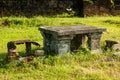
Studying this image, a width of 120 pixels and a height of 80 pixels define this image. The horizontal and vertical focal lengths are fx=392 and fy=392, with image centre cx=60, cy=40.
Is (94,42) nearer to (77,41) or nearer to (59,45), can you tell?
(77,41)

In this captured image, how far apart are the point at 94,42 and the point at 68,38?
0.73 meters

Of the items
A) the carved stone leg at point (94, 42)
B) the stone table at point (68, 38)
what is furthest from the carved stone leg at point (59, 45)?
the carved stone leg at point (94, 42)

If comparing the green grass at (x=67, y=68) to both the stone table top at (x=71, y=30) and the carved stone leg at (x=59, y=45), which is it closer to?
the carved stone leg at (x=59, y=45)

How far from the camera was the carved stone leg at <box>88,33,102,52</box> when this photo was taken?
8602 mm

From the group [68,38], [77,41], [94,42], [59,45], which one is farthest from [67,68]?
[77,41]

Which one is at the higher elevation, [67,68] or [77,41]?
[77,41]

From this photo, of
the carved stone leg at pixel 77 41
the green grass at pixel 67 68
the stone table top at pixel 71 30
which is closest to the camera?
the green grass at pixel 67 68

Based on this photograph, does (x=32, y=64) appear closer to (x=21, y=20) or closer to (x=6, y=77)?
(x=6, y=77)

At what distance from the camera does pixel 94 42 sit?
28.3 ft

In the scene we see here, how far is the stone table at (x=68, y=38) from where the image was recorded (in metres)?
8.12

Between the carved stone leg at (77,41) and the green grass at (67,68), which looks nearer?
the green grass at (67,68)

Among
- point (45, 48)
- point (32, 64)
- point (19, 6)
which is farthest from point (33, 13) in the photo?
point (32, 64)

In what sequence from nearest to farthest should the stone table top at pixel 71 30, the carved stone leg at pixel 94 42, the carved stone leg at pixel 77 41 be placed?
the stone table top at pixel 71 30 < the carved stone leg at pixel 94 42 < the carved stone leg at pixel 77 41

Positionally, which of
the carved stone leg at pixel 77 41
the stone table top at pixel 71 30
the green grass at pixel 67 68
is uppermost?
the stone table top at pixel 71 30
